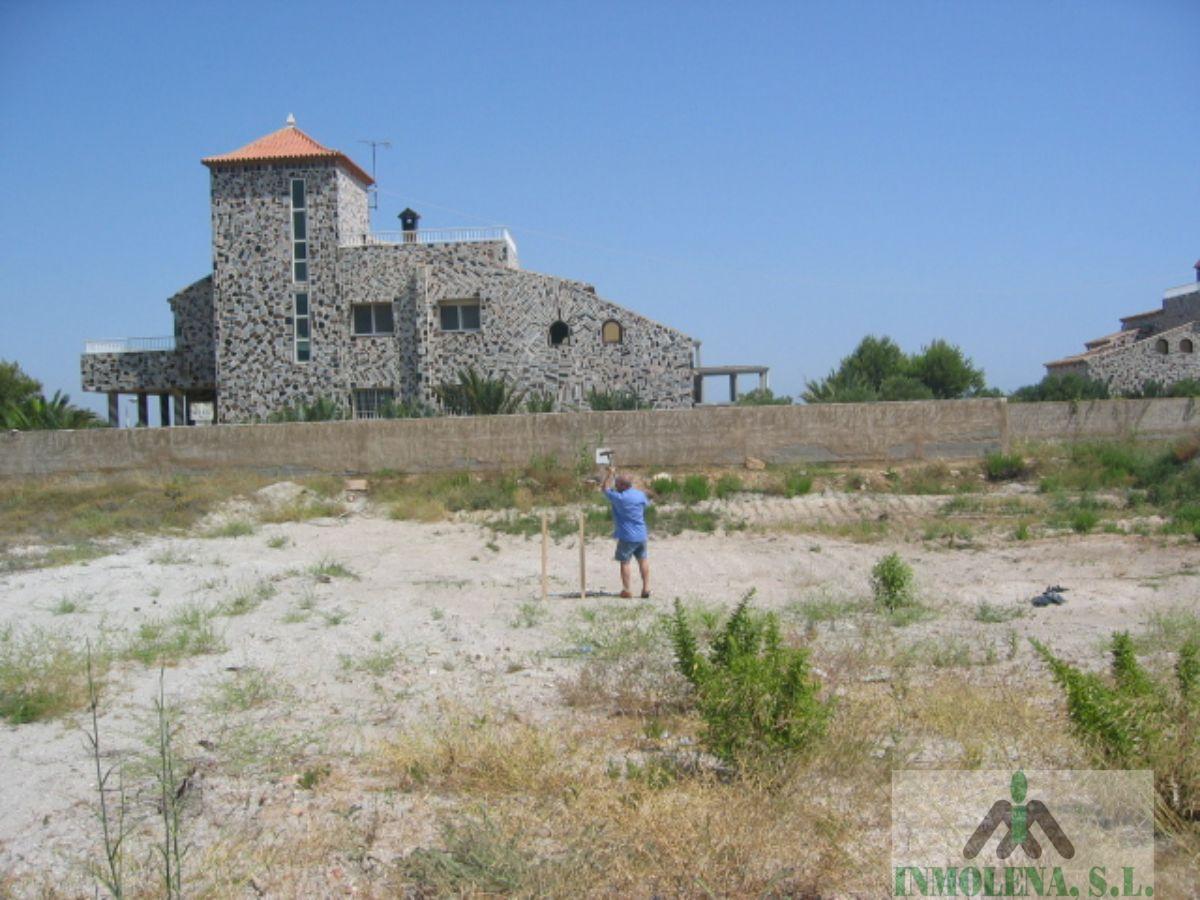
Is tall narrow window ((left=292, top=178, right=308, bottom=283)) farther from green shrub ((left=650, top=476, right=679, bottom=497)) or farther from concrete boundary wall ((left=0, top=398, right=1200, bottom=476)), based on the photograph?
green shrub ((left=650, top=476, right=679, bottom=497))

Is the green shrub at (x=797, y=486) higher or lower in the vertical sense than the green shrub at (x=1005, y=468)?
lower

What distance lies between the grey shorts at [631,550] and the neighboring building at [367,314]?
19539mm

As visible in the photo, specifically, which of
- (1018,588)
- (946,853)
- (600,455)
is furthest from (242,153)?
(946,853)

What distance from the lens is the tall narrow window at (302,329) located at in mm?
32906

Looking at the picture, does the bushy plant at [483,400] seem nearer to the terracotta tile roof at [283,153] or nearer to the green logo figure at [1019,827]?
the terracotta tile roof at [283,153]

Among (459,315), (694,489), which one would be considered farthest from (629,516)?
(459,315)

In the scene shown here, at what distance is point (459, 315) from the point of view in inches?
1288

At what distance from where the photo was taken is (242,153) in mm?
32875

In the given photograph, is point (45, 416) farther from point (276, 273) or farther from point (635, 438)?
point (635, 438)

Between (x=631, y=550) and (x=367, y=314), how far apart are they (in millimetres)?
22859

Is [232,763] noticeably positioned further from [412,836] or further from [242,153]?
[242,153]

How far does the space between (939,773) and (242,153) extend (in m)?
32.1

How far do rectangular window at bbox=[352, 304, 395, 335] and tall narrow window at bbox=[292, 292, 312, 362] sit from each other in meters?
1.49

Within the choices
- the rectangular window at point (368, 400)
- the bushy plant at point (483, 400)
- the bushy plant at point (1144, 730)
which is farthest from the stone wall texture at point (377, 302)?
the bushy plant at point (1144, 730)
